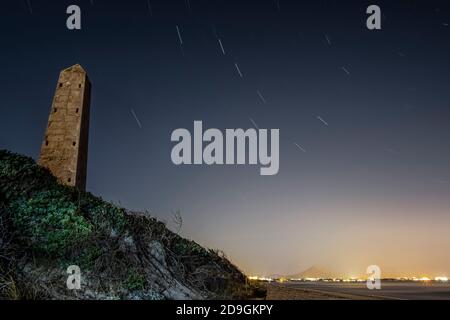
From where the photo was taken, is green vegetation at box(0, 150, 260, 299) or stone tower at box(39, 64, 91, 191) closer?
green vegetation at box(0, 150, 260, 299)

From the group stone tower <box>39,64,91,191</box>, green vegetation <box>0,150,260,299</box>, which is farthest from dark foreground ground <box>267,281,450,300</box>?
stone tower <box>39,64,91,191</box>

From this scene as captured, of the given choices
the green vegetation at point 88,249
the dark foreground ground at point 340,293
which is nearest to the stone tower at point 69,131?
the green vegetation at point 88,249

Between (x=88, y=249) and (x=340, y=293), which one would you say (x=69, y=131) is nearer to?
(x=88, y=249)

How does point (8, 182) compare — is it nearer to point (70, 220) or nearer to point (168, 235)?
point (70, 220)

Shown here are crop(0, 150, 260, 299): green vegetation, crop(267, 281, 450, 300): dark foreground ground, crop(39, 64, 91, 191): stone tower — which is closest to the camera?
crop(0, 150, 260, 299): green vegetation

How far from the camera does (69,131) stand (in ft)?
94.0

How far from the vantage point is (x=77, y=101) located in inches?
1158

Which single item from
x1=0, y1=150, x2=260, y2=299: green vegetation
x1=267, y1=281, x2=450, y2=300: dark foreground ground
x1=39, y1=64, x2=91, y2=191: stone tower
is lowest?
x1=267, y1=281, x2=450, y2=300: dark foreground ground

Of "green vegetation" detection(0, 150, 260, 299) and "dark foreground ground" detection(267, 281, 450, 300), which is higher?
"green vegetation" detection(0, 150, 260, 299)

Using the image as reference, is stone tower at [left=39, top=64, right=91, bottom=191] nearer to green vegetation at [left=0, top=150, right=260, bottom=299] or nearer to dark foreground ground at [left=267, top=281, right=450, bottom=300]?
green vegetation at [left=0, top=150, right=260, bottom=299]

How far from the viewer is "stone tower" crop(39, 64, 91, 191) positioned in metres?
27.9

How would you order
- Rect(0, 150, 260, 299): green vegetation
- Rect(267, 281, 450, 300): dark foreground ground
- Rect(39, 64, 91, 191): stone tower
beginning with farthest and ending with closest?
1. Rect(39, 64, 91, 191): stone tower
2. Rect(267, 281, 450, 300): dark foreground ground
3. Rect(0, 150, 260, 299): green vegetation

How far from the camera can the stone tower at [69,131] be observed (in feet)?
91.5

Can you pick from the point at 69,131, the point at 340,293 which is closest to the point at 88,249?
the point at 340,293
